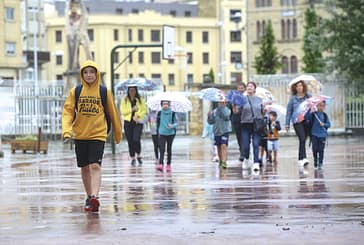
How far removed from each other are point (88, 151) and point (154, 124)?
11719 millimetres

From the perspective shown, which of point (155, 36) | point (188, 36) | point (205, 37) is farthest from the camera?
point (205, 37)

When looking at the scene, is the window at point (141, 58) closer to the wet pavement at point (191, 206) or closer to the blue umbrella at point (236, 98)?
the blue umbrella at point (236, 98)

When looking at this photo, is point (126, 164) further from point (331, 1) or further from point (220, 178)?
point (331, 1)

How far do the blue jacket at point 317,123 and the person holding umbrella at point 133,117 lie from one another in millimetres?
4260

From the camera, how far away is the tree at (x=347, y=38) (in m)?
43.6

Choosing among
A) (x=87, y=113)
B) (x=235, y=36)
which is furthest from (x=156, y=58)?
(x=87, y=113)

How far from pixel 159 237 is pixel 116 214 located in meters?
2.29

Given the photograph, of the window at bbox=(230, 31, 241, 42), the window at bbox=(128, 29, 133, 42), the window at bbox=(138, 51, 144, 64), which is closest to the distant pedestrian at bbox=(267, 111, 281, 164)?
the window at bbox=(128, 29, 133, 42)

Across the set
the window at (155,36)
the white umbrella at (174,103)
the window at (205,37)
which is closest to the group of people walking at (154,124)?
the white umbrella at (174,103)

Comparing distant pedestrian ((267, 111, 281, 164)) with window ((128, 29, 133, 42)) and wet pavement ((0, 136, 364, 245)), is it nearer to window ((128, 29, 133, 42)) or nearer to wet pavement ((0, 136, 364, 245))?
wet pavement ((0, 136, 364, 245))

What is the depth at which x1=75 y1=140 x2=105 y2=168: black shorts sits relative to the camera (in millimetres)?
13250

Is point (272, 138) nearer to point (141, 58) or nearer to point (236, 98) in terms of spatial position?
point (236, 98)

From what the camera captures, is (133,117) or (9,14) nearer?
(133,117)

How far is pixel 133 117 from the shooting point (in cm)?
2400
